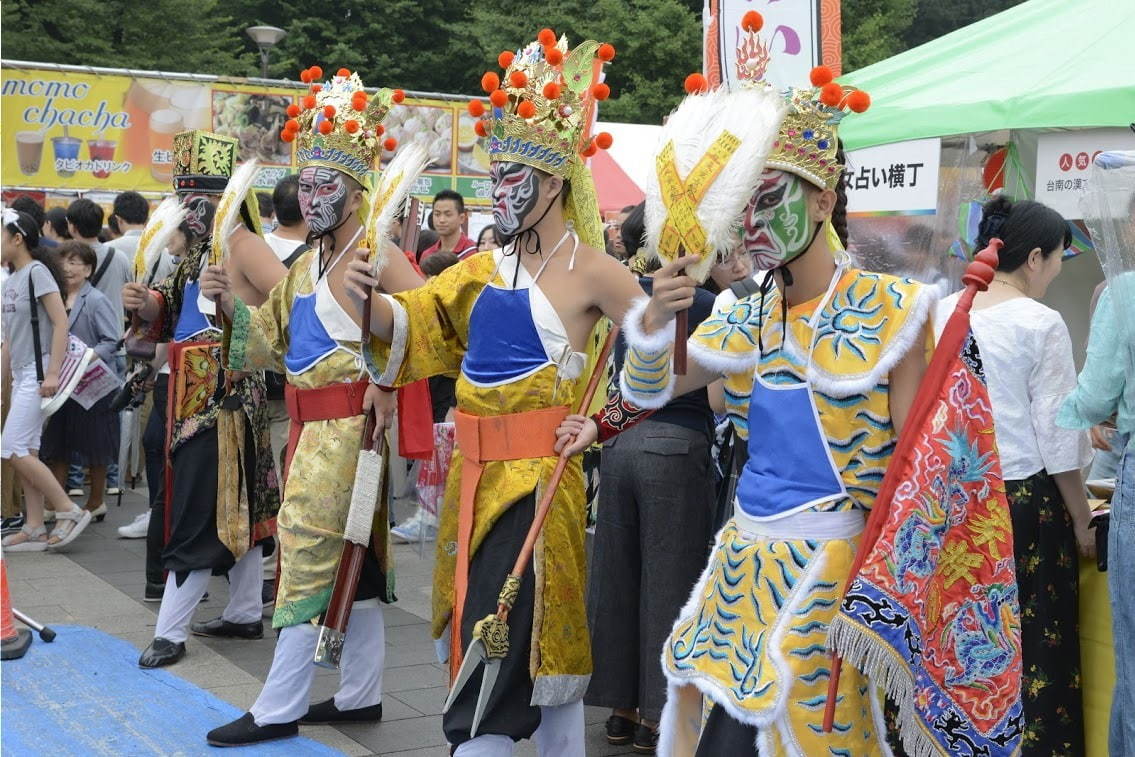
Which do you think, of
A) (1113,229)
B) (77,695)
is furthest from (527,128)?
(77,695)

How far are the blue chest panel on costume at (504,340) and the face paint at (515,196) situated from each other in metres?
0.20

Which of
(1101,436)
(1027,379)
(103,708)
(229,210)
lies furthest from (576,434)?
(103,708)

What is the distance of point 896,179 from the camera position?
22.0ft

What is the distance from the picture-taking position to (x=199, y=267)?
230 inches

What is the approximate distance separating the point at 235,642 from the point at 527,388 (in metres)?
2.98

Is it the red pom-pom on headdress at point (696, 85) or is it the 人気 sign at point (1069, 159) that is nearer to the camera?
the red pom-pom on headdress at point (696, 85)

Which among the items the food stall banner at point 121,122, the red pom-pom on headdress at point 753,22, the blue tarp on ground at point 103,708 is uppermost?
the food stall banner at point 121,122

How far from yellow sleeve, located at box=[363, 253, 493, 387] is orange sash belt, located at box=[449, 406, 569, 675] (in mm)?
332

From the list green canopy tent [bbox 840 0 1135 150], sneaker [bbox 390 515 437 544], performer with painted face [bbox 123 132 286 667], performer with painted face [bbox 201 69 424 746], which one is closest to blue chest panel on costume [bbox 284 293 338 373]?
performer with painted face [bbox 201 69 424 746]

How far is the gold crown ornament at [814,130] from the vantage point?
9.11 ft

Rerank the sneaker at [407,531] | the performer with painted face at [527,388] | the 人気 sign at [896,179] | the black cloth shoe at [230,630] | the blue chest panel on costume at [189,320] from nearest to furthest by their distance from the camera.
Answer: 1. the performer with painted face at [527,388]
2. the blue chest panel on costume at [189,320]
3. the black cloth shoe at [230,630]
4. the 人気 sign at [896,179]
5. the sneaker at [407,531]

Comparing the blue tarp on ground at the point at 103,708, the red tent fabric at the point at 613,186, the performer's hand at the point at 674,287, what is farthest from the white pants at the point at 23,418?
the red tent fabric at the point at 613,186

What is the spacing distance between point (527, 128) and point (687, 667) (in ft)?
5.72

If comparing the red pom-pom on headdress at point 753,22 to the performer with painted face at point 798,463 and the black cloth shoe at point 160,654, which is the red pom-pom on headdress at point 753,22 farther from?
the black cloth shoe at point 160,654
